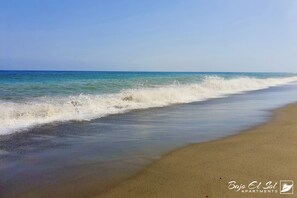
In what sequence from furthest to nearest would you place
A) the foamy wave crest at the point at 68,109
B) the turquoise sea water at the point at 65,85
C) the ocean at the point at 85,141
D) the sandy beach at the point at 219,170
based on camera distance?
the turquoise sea water at the point at 65,85, the foamy wave crest at the point at 68,109, the ocean at the point at 85,141, the sandy beach at the point at 219,170

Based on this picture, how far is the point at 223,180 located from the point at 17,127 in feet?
22.5

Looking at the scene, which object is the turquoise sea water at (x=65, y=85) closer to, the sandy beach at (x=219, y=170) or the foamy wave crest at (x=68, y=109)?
the foamy wave crest at (x=68, y=109)

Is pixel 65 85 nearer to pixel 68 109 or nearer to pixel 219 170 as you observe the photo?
pixel 68 109

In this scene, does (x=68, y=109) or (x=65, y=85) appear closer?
(x=68, y=109)

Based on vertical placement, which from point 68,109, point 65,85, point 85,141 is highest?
point 65,85

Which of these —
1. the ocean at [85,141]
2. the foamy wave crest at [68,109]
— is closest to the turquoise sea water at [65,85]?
the foamy wave crest at [68,109]

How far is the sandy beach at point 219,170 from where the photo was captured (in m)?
4.56

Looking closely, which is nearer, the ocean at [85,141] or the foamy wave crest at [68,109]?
the ocean at [85,141]

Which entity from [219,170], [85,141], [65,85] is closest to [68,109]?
[85,141]

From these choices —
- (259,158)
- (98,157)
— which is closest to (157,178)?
(98,157)

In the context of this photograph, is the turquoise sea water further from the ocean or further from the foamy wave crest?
the ocean

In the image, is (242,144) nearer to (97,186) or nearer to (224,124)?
(224,124)

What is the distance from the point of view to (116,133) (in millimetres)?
8742

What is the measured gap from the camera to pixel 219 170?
5.42 metres
